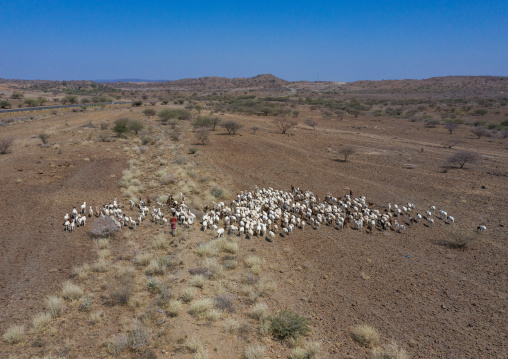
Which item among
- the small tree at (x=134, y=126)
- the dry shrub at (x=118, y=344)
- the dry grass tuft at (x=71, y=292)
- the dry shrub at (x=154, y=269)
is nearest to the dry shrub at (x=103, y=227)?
the dry shrub at (x=154, y=269)

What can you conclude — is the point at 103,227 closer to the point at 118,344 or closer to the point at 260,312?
the point at 118,344

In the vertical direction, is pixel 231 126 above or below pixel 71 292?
above

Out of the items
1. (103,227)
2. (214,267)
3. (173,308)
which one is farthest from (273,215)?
(103,227)

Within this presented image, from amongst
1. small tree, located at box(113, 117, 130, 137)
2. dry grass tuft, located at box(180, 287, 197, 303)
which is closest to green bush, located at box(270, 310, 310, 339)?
dry grass tuft, located at box(180, 287, 197, 303)

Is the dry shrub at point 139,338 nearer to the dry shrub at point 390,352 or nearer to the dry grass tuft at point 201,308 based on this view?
the dry grass tuft at point 201,308

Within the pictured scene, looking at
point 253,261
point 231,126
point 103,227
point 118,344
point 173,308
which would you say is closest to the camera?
point 118,344

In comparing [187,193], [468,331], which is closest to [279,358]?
[468,331]
